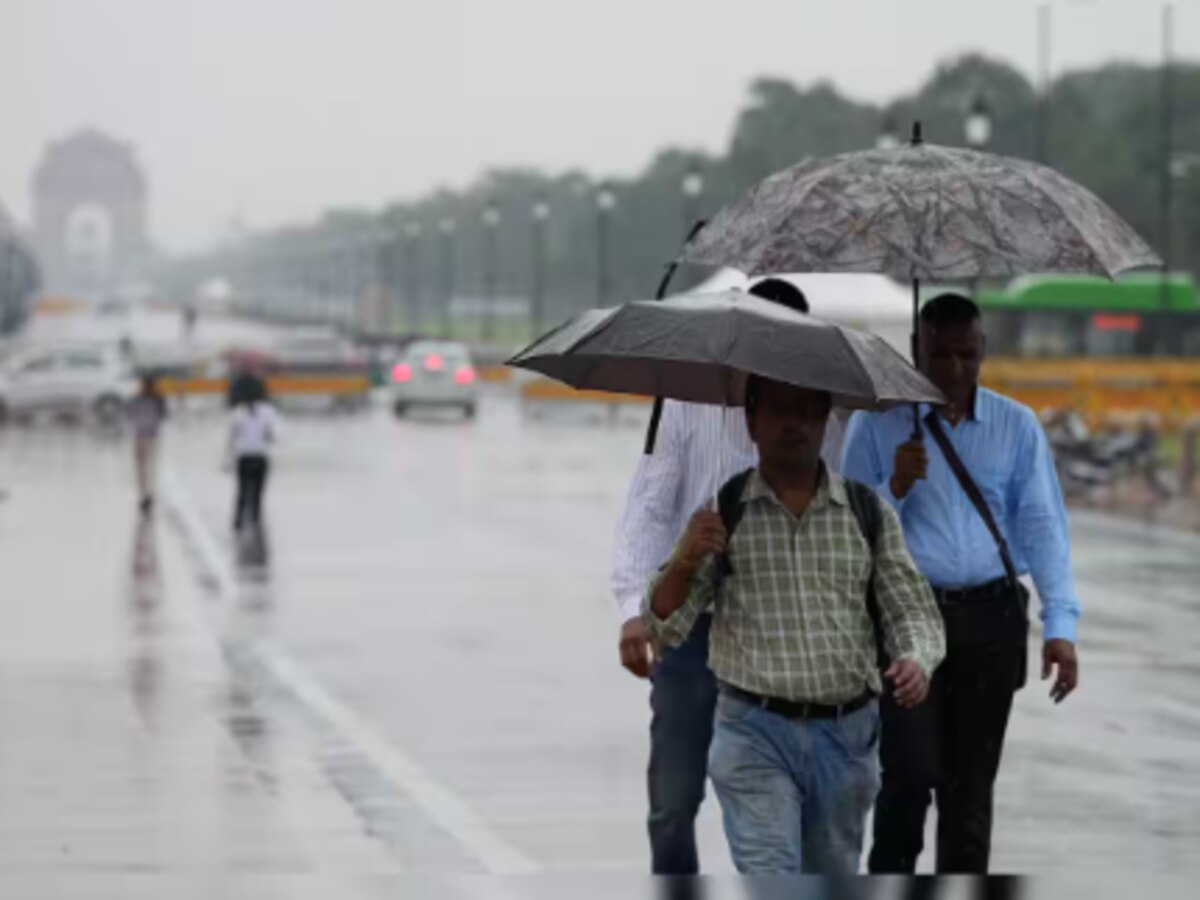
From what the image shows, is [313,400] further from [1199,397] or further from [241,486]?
[241,486]

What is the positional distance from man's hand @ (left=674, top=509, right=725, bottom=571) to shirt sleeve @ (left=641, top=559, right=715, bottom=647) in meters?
0.08

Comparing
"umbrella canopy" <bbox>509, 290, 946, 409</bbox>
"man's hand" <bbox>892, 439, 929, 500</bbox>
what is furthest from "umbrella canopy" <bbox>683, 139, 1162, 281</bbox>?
"umbrella canopy" <bbox>509, 290, 946, 409</bbox>

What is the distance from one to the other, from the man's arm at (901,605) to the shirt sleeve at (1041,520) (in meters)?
1.13

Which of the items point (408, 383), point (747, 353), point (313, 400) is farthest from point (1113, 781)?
point (313, 400)

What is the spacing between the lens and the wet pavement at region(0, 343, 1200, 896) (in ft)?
34.0

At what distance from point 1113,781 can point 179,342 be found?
7308cm

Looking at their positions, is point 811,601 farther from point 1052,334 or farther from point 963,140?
point 963,140

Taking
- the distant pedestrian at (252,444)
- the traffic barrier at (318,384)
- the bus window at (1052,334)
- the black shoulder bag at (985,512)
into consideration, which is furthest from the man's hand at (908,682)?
the bus window at (1052,334)

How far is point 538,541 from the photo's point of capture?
26594 mm

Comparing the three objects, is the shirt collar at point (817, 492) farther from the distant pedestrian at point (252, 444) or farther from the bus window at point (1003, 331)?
the bus window at point (1003, 331)

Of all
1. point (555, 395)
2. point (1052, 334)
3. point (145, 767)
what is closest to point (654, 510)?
point (145, 767)

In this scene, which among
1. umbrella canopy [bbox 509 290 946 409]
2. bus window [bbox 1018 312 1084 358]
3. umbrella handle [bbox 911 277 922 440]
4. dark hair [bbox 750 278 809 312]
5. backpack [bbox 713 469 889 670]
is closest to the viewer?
umbrella canopy [bbox 509 290 946 409]

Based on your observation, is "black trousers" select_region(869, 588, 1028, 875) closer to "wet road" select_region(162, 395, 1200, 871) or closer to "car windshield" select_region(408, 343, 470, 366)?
"wet road" select_region(162, 395, 1200, 871)

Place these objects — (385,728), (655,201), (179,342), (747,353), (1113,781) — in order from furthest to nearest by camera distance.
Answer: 1. (655,201)
2. (179,342)
3. (385,728)
4. (1113,781)
5. (747,353)
